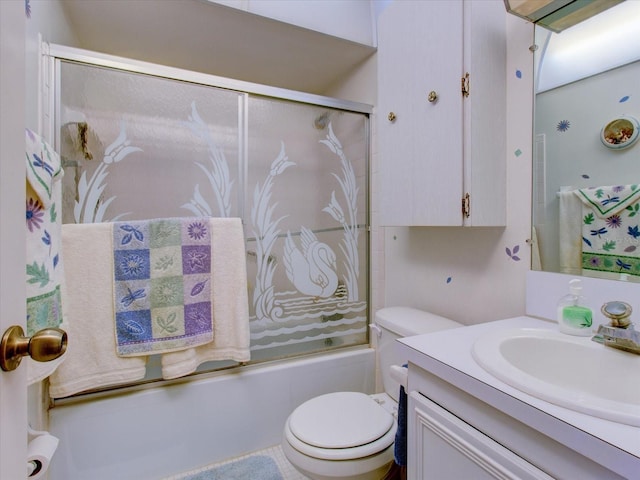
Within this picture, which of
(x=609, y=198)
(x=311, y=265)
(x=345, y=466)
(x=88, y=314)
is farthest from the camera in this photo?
(x=311, y=265)

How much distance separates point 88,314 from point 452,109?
5.23 feet

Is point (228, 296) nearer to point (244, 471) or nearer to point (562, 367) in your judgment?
point (244, 471)

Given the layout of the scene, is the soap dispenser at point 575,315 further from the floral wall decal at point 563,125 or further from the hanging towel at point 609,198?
the floral wall decal at point 563,125

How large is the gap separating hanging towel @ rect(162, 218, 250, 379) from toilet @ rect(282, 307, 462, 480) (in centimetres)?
45

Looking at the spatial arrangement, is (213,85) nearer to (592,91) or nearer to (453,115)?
(453,115)

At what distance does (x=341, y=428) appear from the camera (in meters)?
1.14

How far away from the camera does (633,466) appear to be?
431 millimetres

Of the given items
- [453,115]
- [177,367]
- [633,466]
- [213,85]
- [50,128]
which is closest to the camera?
[633,466]

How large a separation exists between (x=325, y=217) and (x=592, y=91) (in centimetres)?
117

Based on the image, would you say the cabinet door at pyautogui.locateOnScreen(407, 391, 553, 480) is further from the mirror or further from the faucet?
the mirror

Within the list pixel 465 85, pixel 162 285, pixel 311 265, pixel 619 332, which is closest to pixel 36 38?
pixel 162 285

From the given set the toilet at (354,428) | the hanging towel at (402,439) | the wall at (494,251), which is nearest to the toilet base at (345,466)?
the toilet at (354,428)

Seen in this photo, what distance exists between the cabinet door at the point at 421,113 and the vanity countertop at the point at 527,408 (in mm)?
508

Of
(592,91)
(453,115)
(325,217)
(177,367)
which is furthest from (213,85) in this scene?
(592,91)
